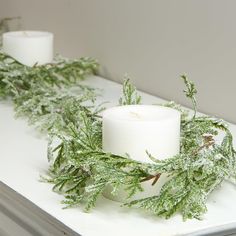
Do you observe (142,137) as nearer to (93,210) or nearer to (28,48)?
(93,210)

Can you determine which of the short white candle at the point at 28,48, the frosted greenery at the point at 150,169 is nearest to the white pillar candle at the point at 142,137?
the frosted greenery at the point at 150,169

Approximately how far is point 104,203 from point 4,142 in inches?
10.4

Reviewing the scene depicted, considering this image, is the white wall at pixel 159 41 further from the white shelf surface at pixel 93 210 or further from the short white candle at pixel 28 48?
the white shelf surface at pixel 93 210

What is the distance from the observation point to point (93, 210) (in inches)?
28.2

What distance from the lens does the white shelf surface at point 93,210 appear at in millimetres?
675

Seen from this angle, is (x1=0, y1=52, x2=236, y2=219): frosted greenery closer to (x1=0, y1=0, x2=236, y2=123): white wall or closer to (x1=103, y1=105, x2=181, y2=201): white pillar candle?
(x1=103, y1=105, x2=181, y2=201): white pillar candle

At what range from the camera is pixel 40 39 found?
49.6 inches

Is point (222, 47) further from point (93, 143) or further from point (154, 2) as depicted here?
point (93, 143)

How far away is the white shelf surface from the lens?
67cm

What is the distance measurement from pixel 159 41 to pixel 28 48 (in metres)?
0.24

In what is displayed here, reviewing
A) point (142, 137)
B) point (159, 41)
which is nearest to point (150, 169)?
point (142, 137)

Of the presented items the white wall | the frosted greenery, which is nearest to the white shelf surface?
the frosted greenery

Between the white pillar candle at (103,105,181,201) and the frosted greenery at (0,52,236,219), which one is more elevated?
the white pillar candle at (103,105,181,201)

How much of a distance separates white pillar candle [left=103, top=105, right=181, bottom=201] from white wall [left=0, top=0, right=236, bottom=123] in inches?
13.8
